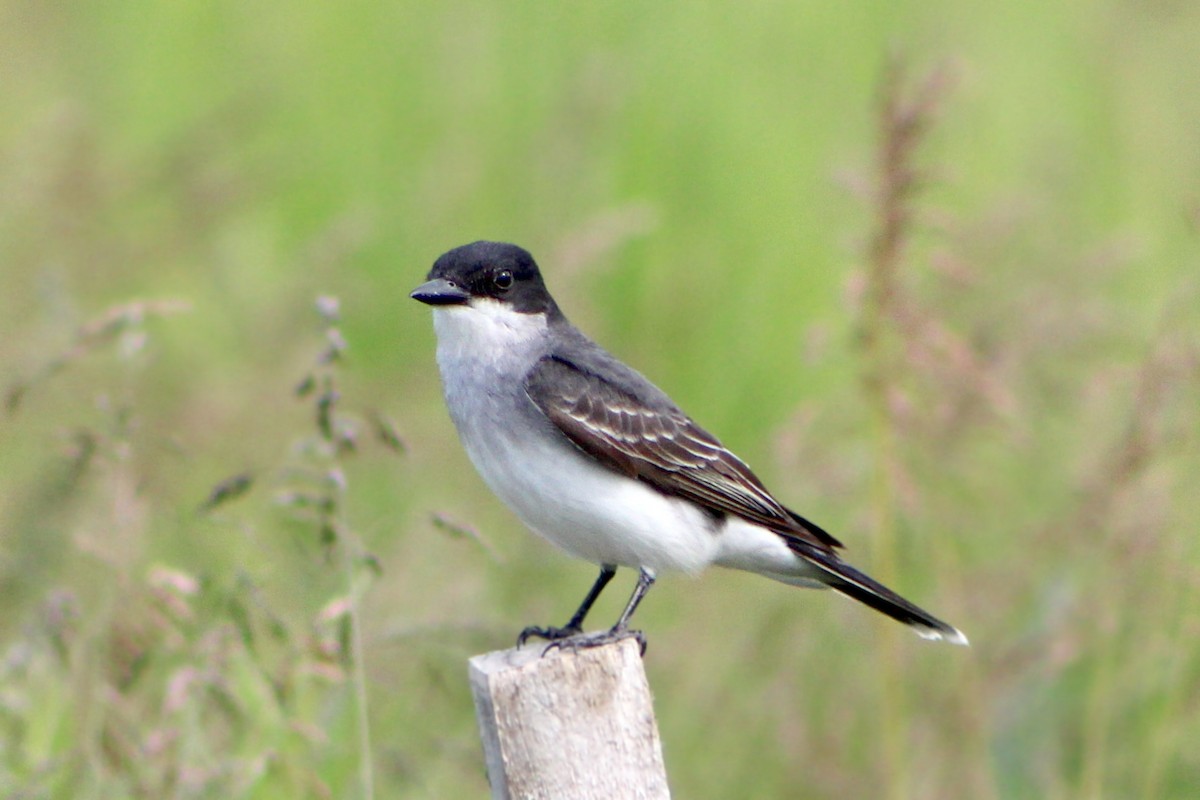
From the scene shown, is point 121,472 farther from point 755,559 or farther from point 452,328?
point 755,559

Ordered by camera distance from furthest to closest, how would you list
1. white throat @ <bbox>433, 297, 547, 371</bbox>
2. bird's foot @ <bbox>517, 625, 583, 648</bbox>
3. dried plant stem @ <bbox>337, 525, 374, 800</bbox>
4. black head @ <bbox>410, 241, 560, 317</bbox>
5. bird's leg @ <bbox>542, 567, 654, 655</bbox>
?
white throat @ <bbox>433, 297, 547, 371</bbox>
black head @ <bbox>410, 241, 560, 317</bbox>
bird's foot @ <bbox>517, 625, 583, 648</bbox>
bird's leg @ <bbox>542, 567, 654, 655</bbox>
dried plant stem @ <bbox>337, 525, 374, 800</bbox>

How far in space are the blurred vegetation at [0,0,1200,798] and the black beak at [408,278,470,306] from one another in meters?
0.52

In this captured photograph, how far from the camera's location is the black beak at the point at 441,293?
14.7 feet

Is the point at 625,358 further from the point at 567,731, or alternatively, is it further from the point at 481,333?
the point at 567,731

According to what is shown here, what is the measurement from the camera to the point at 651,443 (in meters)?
4.65

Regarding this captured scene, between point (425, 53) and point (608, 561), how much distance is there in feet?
22.0

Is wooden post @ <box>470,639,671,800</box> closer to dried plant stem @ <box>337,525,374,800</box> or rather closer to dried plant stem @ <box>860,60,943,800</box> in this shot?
dried plant stem @ <box>337,525,374,800</box>

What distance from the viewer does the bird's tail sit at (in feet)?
15.1

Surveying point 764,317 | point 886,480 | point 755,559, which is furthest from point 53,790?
point 764,317

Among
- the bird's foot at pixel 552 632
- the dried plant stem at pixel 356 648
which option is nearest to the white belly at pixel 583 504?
the bird's foot at pixel 552 632

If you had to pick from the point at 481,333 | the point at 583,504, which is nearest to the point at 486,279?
the point at 481,333

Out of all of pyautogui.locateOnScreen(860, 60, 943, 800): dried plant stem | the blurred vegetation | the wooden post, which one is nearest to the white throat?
the blurred vegetation

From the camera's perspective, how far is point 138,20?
10.8 meters

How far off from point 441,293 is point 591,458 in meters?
0.62
